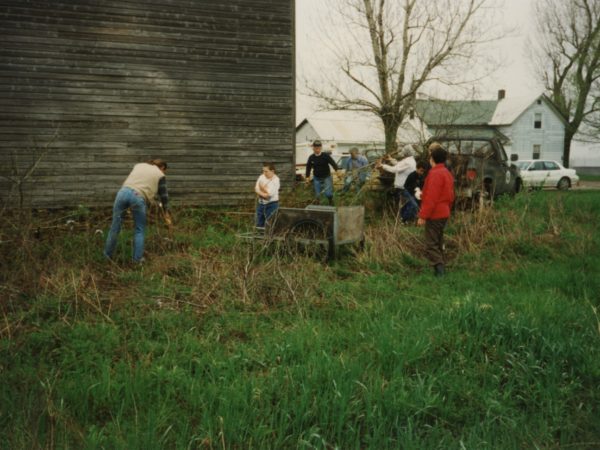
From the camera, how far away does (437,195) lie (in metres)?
7.63

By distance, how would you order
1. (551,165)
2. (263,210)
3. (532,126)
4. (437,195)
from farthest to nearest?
1. (532,126)
2. (551,165)
3. (263,210)
4. (437,195)

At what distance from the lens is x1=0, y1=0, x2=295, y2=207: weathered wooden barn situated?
10.8 meters

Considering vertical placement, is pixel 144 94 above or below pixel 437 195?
above

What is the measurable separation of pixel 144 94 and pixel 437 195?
6.97m

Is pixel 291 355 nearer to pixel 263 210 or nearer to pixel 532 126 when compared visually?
pixel 263 210

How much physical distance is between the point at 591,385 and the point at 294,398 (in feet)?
7.51

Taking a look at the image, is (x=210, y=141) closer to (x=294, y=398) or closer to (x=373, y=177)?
(x=373, y=177)

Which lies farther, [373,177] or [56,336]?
[373,177]

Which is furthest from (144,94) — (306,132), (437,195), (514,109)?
(514,109)

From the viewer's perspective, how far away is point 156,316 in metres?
5.38

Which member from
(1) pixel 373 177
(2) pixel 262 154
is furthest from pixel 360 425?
(2) pixel 262 154

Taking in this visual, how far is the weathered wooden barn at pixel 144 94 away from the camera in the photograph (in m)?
10.8

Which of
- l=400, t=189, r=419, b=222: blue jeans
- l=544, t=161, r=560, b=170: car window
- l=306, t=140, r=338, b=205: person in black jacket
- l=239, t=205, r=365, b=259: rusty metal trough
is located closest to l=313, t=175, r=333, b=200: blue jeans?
l=306, t=140, r=338, b=205: person in black jacket

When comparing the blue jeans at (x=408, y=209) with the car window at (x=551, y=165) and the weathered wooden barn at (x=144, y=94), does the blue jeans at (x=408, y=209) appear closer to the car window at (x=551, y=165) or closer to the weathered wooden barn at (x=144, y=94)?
the weathered wooden barn at (x=144, y=94)
